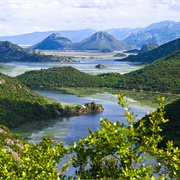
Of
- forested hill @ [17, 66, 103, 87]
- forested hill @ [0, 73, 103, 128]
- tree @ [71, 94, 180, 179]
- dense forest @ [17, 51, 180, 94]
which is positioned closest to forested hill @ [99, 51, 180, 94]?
dense forest @ [17, 51, 180, 94]

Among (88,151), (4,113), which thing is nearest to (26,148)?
(88,151)

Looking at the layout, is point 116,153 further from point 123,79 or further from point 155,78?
point 123,79

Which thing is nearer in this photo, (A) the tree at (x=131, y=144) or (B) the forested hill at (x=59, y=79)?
(A) the tree at (x=131, y=144)

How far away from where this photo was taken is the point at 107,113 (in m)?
105

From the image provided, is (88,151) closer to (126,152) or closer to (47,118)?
(126,152)

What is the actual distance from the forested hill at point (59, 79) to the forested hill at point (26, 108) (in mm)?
57275

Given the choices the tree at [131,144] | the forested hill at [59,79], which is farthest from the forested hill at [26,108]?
the tree at [131,144]

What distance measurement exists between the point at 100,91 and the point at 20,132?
72.7 metres

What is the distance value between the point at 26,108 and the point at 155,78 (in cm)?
8246

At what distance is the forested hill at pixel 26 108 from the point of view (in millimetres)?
97106

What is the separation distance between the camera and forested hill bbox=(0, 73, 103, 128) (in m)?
97.1

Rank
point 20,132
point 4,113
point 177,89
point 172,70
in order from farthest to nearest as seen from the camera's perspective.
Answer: point 172,70 → point 177,89 → point 4,113 → point 20,132

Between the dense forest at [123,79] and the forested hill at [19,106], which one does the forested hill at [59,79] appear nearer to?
the dense forest at [123,79]

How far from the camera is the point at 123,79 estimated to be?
18000 centimetres
